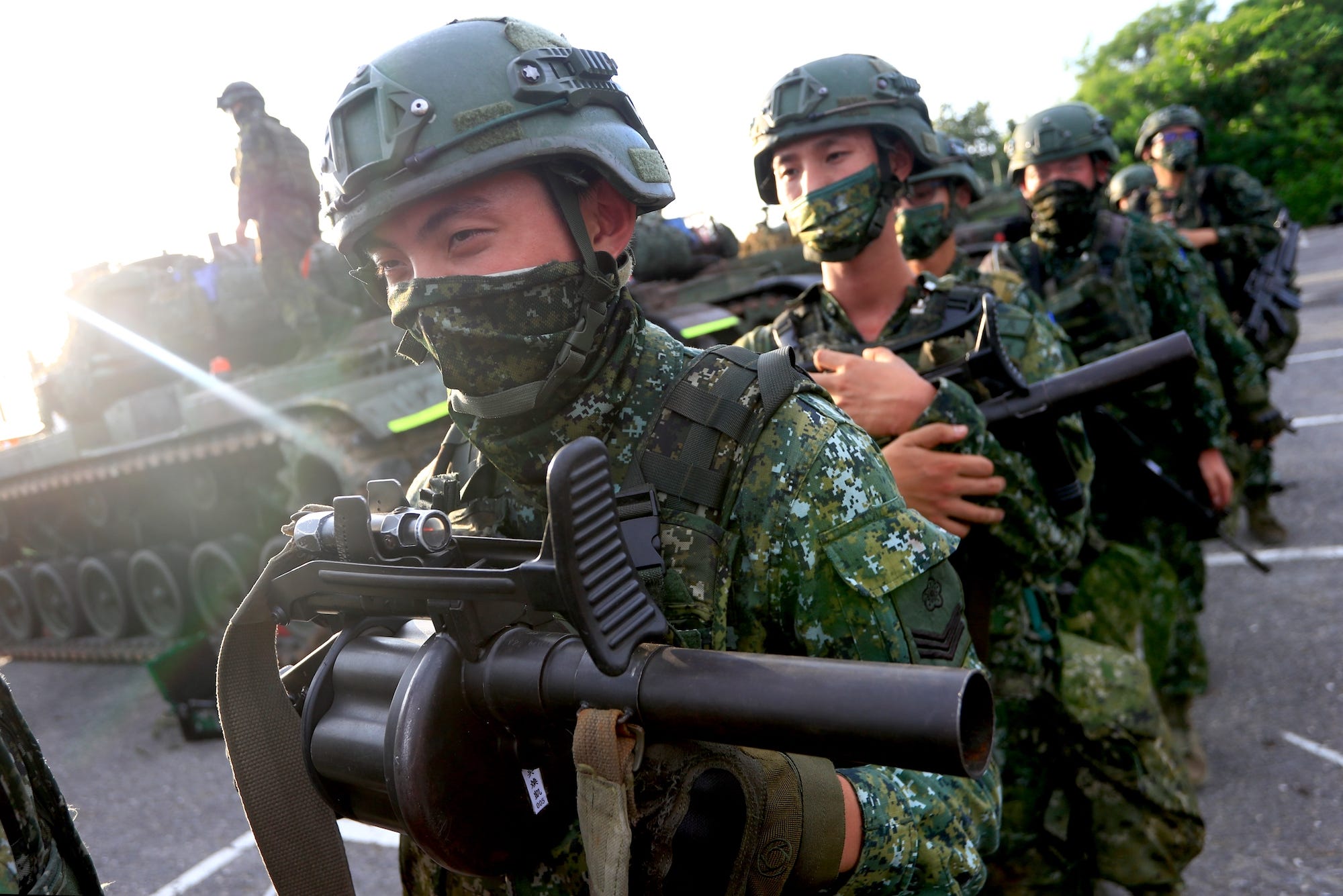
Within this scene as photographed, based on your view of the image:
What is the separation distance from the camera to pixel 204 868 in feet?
17.1

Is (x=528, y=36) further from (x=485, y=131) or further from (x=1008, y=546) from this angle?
(x=1008, y=546)

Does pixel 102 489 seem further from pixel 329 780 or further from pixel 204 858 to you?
pixel 329 780

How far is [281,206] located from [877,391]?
8.23m

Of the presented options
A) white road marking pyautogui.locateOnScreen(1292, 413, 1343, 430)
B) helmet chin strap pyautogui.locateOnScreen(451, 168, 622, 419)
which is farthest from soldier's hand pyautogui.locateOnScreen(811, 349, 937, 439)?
white road marking pyautogui.locateOnScreen(1292, 413, 1343, 430)

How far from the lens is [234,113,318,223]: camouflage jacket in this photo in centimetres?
928

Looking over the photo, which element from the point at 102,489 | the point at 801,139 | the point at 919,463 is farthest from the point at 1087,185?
the point at 102,489

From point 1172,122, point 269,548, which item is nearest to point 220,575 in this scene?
point 269,548

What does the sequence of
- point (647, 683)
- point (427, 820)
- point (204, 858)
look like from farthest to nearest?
1. point (204, 858)
2. point (427, 820)
3. point (647, 683)

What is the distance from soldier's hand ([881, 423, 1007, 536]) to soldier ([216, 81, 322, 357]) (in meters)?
7.68

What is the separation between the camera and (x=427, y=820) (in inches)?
52.6

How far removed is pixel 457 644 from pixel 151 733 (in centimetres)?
739

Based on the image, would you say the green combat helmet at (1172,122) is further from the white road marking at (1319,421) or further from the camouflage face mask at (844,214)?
the camouflage face mask at (844,214)

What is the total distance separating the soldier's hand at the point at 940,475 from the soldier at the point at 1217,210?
23.4ft

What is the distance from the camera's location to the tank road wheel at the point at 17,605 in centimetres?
1187
